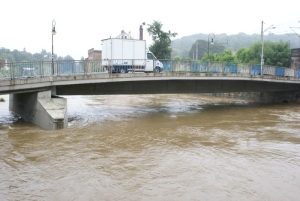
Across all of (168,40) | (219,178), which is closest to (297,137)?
(219,178)

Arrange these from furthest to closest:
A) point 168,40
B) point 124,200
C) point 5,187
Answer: point 168,40
point 5,187
point 124,200

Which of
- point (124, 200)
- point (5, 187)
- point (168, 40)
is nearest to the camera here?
point (124, 200)

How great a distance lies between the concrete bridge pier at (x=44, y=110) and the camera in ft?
67.0

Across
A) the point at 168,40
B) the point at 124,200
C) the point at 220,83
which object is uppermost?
the point at 168,40

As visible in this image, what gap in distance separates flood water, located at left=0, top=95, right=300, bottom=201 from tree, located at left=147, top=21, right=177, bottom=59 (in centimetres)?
3796

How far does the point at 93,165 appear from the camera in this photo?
1389cm

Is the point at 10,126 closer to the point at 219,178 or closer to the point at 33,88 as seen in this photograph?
the point at 33,88

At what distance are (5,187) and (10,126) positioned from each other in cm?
1193

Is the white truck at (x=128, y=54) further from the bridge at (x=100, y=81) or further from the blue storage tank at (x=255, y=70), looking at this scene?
the blue storage tank at (x=255, y=70)

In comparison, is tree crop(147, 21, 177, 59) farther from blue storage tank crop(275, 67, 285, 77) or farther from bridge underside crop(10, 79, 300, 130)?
blue storage tank crop(275, 67, 285, 77)

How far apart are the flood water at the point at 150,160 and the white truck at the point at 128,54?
5332 millimetres

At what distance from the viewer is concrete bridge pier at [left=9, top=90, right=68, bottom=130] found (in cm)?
2041

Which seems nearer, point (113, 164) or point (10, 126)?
point (113, 164)

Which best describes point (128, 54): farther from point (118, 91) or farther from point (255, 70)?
point (255, 70)
